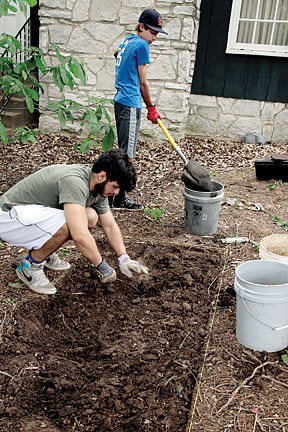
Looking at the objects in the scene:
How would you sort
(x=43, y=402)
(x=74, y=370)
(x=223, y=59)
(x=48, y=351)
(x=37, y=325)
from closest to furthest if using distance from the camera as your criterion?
(x=43, y=402) → (x=74, y=370) → (x=48, y=351) → (x=37, y=325) → (x=223, y=59)

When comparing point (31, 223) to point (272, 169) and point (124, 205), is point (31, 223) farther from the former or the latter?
point (272, 169)

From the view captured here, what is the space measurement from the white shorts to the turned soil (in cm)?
38

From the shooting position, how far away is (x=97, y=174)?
302 cm

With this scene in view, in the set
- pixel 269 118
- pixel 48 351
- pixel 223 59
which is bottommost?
pixel 48 351

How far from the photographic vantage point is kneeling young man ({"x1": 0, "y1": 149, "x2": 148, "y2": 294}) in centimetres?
297

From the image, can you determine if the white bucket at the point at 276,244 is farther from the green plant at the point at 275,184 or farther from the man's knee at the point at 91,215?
the green plant at the point at 275,184

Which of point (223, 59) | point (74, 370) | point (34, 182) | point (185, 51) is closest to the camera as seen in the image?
point (74, 370)

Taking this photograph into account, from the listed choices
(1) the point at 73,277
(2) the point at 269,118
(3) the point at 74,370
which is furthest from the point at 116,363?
(2) the point at 269,118

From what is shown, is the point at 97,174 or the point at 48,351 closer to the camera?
the point at 48,351

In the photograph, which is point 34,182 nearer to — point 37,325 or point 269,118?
point 37,325

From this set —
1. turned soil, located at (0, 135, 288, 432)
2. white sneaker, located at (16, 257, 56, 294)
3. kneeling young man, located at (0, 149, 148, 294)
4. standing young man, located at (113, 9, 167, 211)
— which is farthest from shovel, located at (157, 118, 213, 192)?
white sneaker, located at (16, 257, 56, 294)

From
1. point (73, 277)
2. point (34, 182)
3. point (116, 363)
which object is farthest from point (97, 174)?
point (116, 363)

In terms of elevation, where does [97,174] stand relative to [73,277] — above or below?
above

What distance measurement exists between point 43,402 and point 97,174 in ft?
4.40
